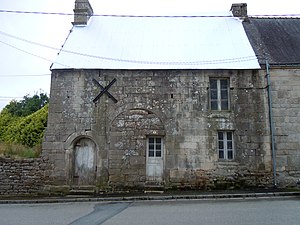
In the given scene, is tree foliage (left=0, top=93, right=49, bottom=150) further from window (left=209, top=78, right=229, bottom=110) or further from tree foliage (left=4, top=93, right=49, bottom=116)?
window (left=209, top=78, right=229, bottom=110)

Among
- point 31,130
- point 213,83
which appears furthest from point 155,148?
point 31,130

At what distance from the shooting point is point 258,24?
1642cm

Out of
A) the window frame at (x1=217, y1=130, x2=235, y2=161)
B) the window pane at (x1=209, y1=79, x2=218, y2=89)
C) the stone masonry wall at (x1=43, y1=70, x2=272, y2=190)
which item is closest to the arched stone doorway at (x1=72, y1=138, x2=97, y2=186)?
the stone masonry wall at (x1=43, y1=70, x2=272, y2=190)

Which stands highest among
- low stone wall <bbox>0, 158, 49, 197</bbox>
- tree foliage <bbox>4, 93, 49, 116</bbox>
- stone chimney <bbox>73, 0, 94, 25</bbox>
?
stone chimney <bbox>73, 0, 94, 25</bbox>

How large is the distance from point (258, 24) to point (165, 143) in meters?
8.57

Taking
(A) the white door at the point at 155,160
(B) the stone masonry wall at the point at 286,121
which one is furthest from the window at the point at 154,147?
(B) the stone masonry wall at the point at 286,121

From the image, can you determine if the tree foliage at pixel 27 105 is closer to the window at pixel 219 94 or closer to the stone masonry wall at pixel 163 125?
the stone masonry wall at pixel 163 125

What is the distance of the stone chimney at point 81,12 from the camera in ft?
52.4

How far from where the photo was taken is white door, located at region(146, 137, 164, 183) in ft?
42.0

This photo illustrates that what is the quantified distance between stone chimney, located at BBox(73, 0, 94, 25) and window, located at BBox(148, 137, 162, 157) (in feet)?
24.2

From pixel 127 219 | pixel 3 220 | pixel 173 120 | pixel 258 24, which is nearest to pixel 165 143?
pixel 173 120

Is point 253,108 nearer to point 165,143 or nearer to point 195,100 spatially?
point 195,100

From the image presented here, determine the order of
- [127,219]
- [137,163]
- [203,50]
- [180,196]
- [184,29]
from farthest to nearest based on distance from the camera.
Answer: [184,29] → [203,50] → [137,163] → [180,196] → [127,219]

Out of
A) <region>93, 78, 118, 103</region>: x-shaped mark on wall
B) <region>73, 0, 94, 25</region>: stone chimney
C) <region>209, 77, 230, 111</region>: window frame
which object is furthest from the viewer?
<region>73, 0, 94, 25</region>: stone chimney
